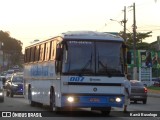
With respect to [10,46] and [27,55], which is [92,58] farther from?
[10,46]

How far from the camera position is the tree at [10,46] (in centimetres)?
16175

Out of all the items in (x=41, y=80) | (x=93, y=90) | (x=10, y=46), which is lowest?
(x=93, y=90)

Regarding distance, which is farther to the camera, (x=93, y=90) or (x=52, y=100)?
(x=52, y=100)

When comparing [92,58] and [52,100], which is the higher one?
[92,58]

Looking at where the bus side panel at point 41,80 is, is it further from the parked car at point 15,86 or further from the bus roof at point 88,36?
the parked car at point 15,86

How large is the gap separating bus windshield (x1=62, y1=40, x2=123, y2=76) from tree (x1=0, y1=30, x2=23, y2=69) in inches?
5547

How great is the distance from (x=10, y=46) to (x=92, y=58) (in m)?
143

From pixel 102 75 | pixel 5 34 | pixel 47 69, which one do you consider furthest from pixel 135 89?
pixel 5 34

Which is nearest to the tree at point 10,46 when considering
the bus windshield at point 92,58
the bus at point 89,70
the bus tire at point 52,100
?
the bus tire at point 52,100

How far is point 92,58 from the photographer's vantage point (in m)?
21.4

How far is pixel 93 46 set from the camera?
21625mm

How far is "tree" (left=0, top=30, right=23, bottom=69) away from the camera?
6368 inches

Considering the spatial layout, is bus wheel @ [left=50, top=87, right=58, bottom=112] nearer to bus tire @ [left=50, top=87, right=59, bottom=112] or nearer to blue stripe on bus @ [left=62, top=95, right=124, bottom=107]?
bus tire @ [left=50, top=87, right=59, bottom=112]

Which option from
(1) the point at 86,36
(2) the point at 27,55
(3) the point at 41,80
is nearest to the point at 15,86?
(2) the point at 27,55
